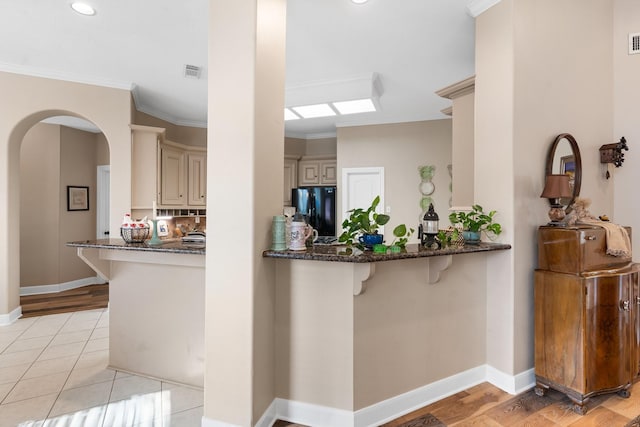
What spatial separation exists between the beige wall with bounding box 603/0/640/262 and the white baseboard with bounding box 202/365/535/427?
1.66 metres

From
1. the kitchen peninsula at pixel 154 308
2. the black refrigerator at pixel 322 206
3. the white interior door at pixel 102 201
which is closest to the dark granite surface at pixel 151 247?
the kitchen peninsula at pixel 154 308

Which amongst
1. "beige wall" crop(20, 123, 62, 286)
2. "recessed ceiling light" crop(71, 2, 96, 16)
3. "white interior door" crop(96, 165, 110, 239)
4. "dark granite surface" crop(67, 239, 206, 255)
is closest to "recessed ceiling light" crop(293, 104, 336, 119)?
"recessed ceiling light" crop(71, 2, 96, 16)

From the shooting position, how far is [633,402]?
2115 millimetres

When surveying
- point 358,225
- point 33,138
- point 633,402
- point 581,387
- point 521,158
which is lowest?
point 633,402

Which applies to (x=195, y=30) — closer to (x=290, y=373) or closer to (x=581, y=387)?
(x=290, y=373)

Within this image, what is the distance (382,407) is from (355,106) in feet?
11.6

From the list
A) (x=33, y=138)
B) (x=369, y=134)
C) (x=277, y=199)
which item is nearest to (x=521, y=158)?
(x=277, y=199)

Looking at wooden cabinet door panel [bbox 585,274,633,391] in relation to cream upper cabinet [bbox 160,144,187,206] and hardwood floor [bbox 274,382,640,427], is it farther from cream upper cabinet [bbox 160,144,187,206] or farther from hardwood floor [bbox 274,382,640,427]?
cream upper cabinet [bbox 160,144,187,206]

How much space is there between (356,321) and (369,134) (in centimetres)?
440

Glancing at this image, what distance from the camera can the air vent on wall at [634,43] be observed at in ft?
8.90

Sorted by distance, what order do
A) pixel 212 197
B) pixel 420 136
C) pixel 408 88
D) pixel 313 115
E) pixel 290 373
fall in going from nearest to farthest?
pixel 212 197 < pixel 290 373 < pixel 408 88 < pixel 313 115 < pixel 420 136

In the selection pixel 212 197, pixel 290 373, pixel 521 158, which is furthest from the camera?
pixel 521 158

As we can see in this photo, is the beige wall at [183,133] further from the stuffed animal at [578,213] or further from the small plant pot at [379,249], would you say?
the stuffed animal at [578,213]

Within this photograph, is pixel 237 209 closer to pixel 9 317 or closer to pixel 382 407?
pixel 382 407
